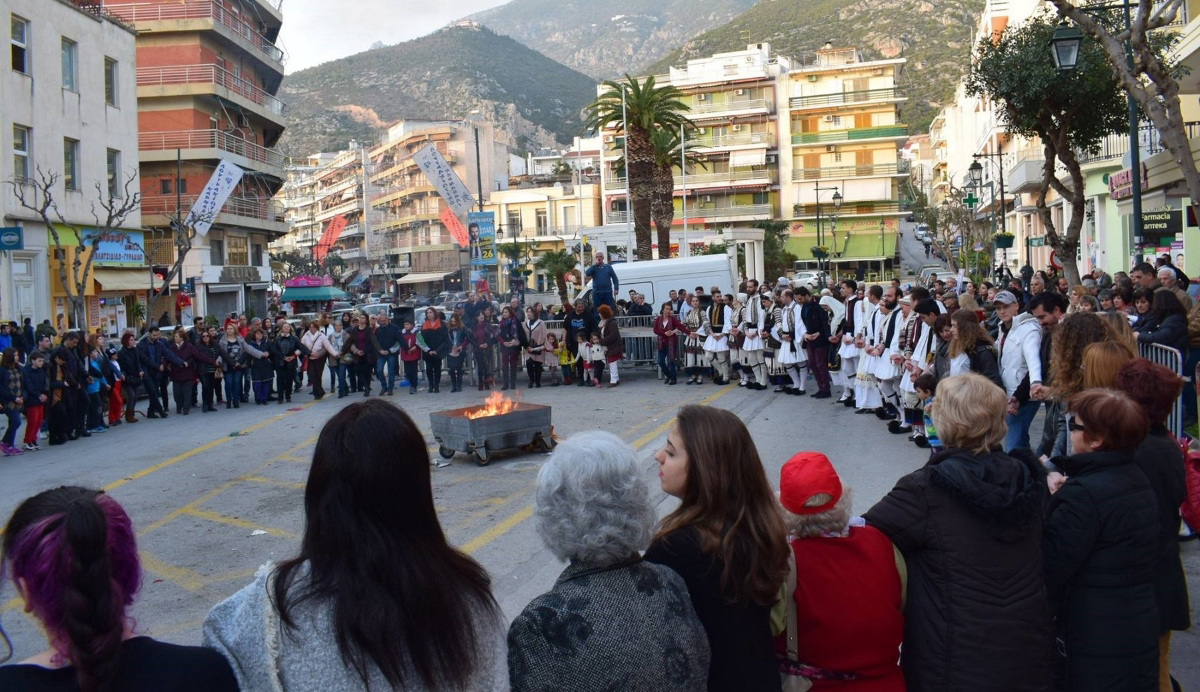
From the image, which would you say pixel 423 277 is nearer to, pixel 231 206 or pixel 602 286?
pixel 231 206

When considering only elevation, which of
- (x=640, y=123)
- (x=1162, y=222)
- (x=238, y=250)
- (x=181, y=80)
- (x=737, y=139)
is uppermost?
(x=737, y=139)

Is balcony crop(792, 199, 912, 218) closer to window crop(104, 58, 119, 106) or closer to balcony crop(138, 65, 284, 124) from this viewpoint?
balcony crop(138, 65, 284, 124)

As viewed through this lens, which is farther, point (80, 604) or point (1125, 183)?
point (1125, 183)

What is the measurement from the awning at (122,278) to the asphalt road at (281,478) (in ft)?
55.8

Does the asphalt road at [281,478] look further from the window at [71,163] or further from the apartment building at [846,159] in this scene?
the apartment building at [846,159]

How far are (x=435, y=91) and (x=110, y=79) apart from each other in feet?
482

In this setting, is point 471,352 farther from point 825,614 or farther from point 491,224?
point 825,614

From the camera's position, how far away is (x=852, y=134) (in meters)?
75.8

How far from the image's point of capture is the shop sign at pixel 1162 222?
65.9 feet

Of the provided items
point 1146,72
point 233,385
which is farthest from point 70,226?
point 1146,72

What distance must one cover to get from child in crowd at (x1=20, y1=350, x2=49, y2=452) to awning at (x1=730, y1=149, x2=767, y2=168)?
6688 cm

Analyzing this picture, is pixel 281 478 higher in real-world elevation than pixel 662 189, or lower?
lower

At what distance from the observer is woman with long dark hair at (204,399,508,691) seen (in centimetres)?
237

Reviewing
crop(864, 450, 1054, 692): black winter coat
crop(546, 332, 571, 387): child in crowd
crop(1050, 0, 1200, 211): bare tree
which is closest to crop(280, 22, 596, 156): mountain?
crop(546, 332, 571, 387): child in crowd
